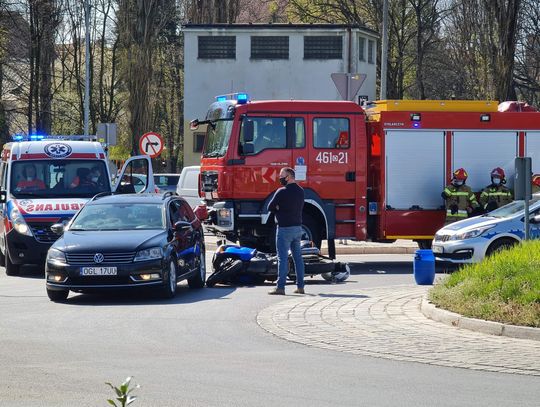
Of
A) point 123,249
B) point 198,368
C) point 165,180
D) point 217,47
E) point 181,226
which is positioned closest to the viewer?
point 198,368

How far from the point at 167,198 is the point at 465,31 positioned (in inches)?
1337

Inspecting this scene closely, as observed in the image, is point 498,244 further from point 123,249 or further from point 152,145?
point 152,145

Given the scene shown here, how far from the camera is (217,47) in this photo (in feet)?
161

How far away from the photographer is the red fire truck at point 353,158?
20641 mm

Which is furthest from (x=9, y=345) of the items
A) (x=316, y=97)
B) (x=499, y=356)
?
(x=316, y=97)

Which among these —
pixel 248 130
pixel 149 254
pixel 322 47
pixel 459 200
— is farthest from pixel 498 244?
pixel 322 47

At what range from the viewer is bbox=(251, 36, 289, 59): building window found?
4944cm

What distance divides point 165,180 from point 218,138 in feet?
68.4

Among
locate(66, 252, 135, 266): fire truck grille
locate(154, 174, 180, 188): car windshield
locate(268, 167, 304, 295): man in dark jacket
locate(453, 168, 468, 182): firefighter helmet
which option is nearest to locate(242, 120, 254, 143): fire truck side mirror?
locate(453, 168, 468, 182): firefighter helmet

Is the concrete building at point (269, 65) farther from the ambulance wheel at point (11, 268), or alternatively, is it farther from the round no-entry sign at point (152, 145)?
→ the ambulance wheel at point (11, 268)

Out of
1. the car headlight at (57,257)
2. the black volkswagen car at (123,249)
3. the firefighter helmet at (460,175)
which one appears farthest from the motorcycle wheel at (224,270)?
the firefighter helmet at (460,175)

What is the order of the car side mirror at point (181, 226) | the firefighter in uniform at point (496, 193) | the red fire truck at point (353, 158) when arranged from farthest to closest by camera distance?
1. the firefighter in uniform at point (496, 193)
2. the red fire truck at point (353, 158)
3. the car side mirror at point (181, 226)

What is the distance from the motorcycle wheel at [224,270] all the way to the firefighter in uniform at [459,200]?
205 inches

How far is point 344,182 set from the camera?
2091cm
